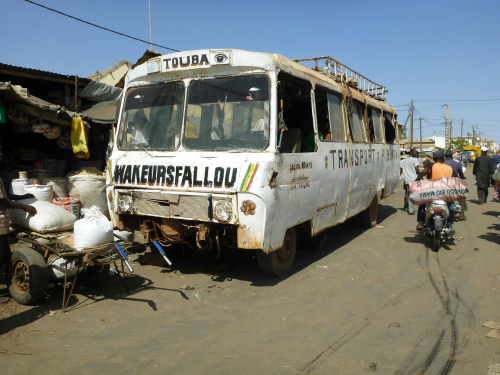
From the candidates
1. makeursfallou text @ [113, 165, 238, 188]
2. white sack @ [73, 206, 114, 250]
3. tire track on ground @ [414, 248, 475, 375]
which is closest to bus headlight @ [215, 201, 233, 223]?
makeursfallou text @ [113, 165, 238, 188]

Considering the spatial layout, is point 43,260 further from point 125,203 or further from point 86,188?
point 86,188

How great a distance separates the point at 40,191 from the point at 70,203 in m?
0.57

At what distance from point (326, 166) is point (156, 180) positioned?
8.66 feet

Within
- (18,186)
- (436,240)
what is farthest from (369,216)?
(18,186)

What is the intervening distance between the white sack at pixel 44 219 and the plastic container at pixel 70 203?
104 inches

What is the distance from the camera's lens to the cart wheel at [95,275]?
17.0 ft

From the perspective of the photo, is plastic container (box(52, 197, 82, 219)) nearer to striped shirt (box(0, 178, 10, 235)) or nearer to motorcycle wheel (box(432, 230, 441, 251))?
striped shirt (box(0, 178, 10, 235))

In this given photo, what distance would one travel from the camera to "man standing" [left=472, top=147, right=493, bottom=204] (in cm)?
1312

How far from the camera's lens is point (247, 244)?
4.82 metres

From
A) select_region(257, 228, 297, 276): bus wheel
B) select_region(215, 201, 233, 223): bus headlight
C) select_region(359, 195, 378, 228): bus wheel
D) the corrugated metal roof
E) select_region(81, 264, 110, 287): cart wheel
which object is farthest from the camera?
select_region(359, 195, 378, 228): bus wheel

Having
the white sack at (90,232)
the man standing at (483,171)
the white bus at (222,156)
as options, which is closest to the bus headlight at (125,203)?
the white bus at (222,156)

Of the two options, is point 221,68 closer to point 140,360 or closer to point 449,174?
point 140,360

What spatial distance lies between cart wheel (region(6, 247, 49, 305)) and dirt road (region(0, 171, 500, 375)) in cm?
15

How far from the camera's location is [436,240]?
728 cm
